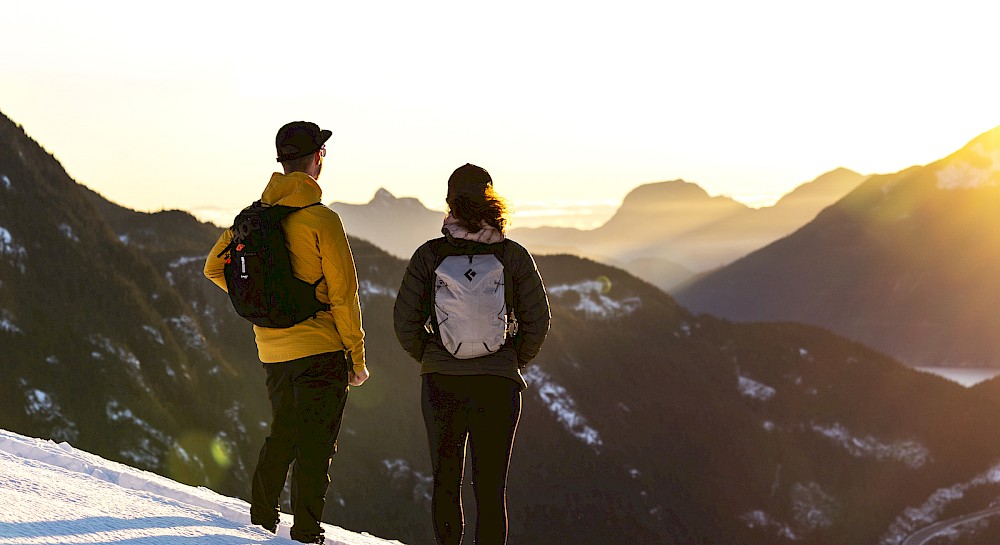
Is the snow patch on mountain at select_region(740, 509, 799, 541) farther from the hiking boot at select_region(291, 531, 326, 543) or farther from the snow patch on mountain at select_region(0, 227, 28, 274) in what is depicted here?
the hiking boot at select_region(291, 531, 326, 543)

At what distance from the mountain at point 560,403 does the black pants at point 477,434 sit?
96.8 feet

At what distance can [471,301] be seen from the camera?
5395 millimetres

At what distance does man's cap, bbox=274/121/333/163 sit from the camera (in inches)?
226

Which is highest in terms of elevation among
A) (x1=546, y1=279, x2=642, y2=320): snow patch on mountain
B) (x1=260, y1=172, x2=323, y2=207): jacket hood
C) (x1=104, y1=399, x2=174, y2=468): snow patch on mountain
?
(x1=260, y1=172, x2=323, y2=207): jacket hood

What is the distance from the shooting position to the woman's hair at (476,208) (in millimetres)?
5320

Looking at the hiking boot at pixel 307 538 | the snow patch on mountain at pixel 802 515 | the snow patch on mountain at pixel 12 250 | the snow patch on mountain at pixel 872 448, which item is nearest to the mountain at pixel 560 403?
the snow patch on mountain at pixel 12 250

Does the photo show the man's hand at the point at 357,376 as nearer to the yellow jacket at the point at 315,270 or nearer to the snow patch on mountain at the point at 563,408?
the yellow jacket at the point at 315,270

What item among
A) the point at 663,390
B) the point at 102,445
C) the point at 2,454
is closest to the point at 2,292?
the point at 102,445

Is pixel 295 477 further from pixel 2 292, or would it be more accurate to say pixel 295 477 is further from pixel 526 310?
pixel 2 292

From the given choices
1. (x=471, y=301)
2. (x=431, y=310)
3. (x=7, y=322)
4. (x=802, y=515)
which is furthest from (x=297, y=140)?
(x=802, y=515)

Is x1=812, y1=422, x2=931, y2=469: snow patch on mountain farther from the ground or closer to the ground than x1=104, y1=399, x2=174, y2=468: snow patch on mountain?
closer to the ground

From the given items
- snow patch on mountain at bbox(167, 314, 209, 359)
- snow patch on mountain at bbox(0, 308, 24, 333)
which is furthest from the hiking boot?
snow patch on mountain at bbox(167, 314, 209, 359)

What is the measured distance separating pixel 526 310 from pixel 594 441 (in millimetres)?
96764

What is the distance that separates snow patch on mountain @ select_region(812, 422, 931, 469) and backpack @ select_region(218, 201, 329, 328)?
5589 inches
